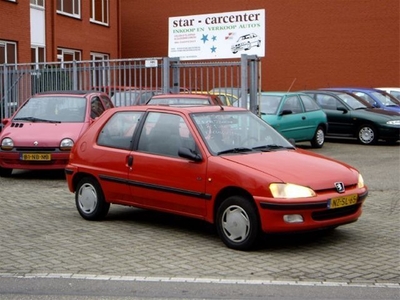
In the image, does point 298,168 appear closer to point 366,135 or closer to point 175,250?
point 175,250

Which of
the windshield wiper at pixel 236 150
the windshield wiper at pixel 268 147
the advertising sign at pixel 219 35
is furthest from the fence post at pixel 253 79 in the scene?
the windshield wiper at pixel 236 150

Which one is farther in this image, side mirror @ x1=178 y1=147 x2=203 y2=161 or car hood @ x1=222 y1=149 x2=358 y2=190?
side mirror @ x1=178 y1=147 x2=203 y2=161

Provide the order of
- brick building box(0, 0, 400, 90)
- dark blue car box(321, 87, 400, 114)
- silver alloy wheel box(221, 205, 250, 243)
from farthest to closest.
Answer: brick building box(0, 0, 400, 90) < dark blue car box(321, 87, 400, 114) < silver alloy wheel box(221, 205, 250, 243)

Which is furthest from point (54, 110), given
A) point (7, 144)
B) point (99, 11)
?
point (99, 11)

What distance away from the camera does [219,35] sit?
2355cm

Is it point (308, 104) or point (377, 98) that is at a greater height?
point (377, 98)

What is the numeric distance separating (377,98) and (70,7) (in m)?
13.8

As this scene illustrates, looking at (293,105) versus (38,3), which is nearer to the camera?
(293,105)

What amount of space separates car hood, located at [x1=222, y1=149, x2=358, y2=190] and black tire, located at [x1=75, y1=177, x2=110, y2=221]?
82.7 inches

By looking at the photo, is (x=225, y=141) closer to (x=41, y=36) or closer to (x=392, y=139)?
(x=392, y=139)

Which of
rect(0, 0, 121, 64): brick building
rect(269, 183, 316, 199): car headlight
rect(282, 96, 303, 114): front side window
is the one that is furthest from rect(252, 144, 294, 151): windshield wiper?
rect(0, 0, 121, 64): brick building

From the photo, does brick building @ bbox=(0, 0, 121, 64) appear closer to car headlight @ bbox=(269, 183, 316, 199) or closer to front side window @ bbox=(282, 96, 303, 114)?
front side window @ bbox=(282, 96, 303, 114)

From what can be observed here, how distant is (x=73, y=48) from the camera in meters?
30.3

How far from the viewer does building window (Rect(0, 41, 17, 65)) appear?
25219 millimetres
